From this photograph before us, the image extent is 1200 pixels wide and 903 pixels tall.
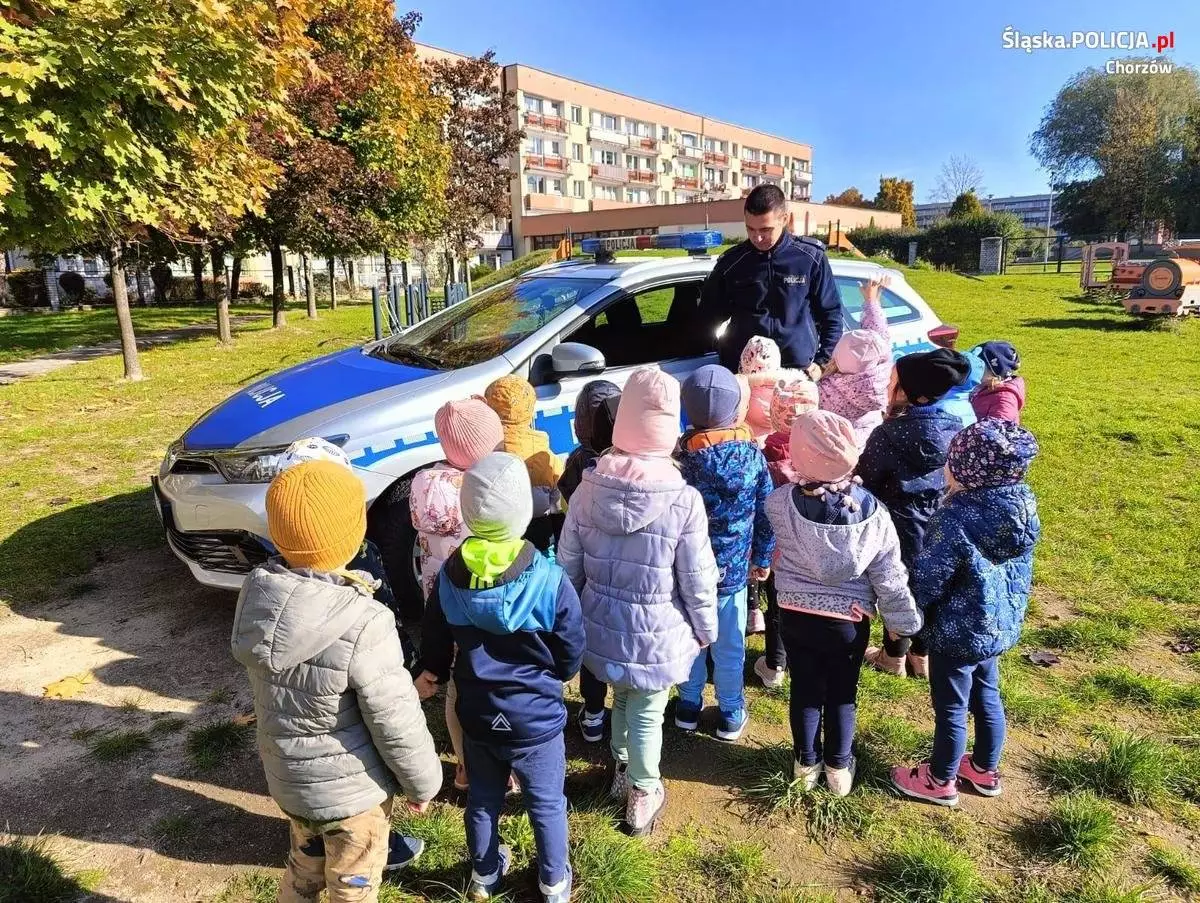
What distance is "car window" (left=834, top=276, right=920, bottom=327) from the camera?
498 cm

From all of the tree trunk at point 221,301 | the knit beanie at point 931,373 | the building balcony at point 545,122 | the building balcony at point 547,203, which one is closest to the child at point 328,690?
the knit beanie at point 931,373

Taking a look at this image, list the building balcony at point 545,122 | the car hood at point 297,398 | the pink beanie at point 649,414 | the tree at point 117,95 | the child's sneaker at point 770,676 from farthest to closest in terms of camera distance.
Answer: the building balcony at point 545,122, the tree at point 117,95, the car hood at point 297,398, the child's sneaker at point 770,676, the pink beanie at point 649,414

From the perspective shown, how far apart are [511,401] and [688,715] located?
1.44 metres

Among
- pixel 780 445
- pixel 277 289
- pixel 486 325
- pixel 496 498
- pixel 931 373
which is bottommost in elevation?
pixel 780 445

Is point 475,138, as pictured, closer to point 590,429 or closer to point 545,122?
point 590,429

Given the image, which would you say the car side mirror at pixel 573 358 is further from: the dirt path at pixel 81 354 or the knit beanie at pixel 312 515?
the dirt path at pixel 81 354

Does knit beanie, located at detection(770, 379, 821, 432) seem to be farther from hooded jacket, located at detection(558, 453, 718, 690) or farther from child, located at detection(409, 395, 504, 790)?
child, located at detection(409, 395, 504, 790)

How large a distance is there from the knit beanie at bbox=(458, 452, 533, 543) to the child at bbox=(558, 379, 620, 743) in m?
0.92

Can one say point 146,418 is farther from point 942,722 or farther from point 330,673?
point 942,722

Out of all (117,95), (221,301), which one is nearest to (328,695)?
(117,95)

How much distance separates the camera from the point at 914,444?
3.00 m

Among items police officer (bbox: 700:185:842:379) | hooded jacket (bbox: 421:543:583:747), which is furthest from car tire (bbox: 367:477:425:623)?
police officer (bbox: 700:185:842:379)

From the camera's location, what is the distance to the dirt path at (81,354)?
12172mm

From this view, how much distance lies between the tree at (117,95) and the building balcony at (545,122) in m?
53.7
